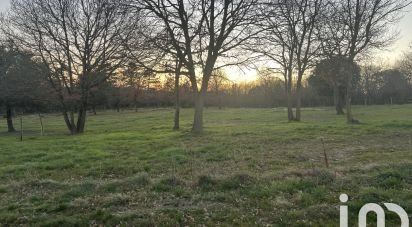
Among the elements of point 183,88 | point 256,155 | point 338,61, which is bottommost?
point 256,155

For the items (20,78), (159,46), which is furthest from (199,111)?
(20,78)

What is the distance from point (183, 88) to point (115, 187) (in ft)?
73.2

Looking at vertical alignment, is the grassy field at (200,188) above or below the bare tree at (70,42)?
below

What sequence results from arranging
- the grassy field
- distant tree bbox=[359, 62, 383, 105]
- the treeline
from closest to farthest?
1. the grassy field
2. the treeline
3. distant tree bbox=[359, 62, 383, 105]

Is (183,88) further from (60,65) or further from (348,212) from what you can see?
(348,212)

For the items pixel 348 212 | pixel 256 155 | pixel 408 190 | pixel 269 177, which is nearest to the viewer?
pixel 348 212

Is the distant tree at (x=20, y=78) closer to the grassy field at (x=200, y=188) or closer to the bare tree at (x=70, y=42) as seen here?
the bare tree at (x=70, y=42)

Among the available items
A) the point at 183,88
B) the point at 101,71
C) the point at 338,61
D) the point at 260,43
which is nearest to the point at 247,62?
the point at 260,43

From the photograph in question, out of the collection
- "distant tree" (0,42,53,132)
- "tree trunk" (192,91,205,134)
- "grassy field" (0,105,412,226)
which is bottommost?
"grassy field" (0,105,412,226)

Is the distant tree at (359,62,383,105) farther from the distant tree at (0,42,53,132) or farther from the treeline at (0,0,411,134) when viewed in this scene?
the distant tree at (0,42,53,132)

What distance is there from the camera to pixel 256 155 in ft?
43.4

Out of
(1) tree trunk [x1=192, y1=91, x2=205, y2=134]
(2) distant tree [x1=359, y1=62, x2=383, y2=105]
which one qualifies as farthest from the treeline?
(2) distant tree [x1=359, y1=62, x2=383, y2=105]

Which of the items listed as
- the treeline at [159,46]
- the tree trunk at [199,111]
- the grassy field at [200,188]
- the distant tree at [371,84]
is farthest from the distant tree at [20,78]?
the distant tree at [371,84]

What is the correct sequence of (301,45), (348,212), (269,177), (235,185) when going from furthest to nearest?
(301,45) < (269,177) < (235,185) < (348,212)
